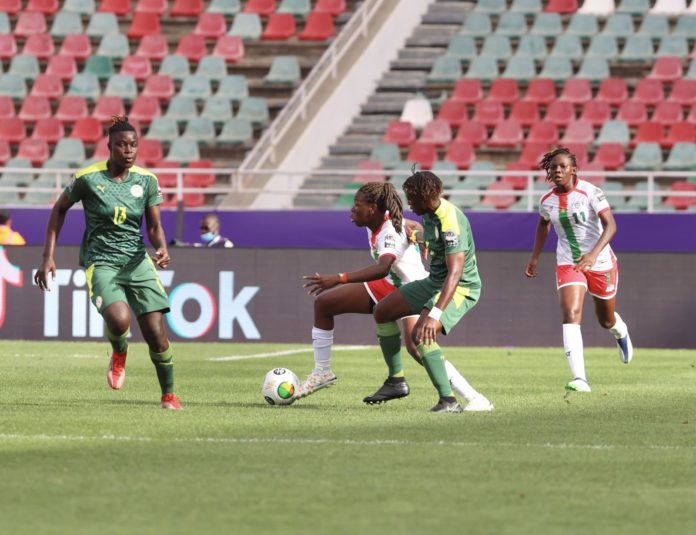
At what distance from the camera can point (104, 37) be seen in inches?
1243

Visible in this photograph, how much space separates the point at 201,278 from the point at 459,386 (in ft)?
33.3

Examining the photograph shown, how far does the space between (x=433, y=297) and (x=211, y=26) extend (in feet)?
69.5

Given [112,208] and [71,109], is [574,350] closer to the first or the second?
[112,208]

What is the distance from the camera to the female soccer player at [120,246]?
37.4 ft

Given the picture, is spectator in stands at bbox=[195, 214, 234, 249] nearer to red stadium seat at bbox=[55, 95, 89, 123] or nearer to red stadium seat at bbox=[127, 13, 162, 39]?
red stadium seat at bbox=[55, 95, 89, 123]

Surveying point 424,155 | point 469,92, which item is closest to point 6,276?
point 424,155

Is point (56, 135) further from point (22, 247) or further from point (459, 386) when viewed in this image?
point (459, 386)

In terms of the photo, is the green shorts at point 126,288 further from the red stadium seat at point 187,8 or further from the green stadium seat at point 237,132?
the red stadium seat at point 187,8

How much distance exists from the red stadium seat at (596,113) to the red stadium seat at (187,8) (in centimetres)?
877

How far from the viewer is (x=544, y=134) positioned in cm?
2733

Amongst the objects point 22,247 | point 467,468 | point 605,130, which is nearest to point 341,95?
point 605,130

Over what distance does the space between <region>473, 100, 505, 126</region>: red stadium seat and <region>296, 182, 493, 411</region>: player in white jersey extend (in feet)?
52.4

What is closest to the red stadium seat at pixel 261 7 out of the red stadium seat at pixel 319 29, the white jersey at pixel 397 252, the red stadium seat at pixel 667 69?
the red stadium seat at pixel 319 29

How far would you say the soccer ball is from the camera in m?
11.7
